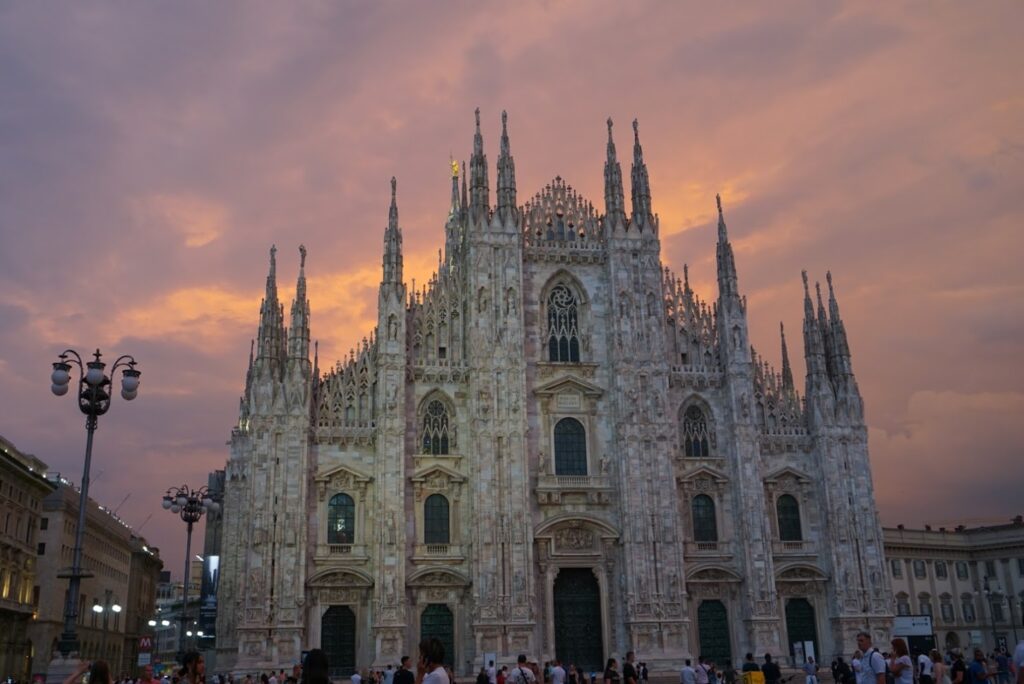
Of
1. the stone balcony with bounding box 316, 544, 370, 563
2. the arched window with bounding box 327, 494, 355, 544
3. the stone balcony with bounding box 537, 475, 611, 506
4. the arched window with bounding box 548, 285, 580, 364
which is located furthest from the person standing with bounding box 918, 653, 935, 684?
the arched window with bounding box 327, 494, 355, 544

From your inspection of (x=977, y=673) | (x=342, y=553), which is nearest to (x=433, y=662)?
(x=977, y=673)

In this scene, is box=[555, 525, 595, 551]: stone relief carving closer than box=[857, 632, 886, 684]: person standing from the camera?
No

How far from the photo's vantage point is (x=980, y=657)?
2142 cm

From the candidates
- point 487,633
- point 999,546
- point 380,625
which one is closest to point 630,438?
point 487,633

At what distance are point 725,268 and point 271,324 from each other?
22899mm

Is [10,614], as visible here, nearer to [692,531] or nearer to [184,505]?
[184,505]

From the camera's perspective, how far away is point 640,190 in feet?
169

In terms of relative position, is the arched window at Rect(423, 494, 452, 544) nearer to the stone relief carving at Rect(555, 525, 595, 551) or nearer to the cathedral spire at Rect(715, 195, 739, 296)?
the stone relief carving at Rect(555, 525, 595, 551)

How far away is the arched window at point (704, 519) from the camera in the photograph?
4791cm

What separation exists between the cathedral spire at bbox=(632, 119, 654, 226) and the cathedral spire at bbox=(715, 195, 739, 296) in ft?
13.5

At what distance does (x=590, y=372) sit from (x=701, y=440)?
6468mm

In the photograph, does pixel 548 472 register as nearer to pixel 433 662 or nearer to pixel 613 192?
pixel 613 192

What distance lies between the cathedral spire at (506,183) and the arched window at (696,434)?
13123 mm

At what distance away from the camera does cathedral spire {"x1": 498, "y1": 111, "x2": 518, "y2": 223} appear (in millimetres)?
49250
